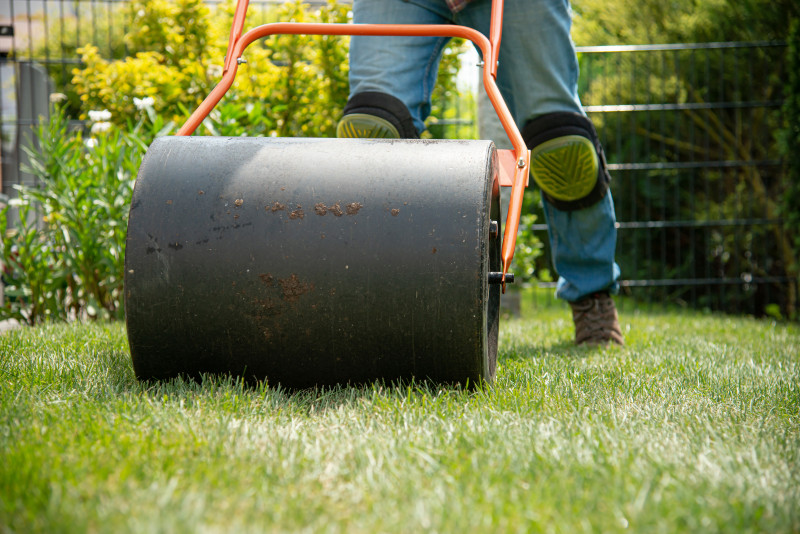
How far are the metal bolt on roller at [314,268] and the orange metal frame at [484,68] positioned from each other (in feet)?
0.52

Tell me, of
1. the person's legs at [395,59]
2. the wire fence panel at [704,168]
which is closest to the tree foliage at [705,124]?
the wire fence panel at [704,168]

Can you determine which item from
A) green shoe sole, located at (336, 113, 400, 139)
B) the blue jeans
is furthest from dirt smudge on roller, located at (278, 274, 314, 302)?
the blue jeans

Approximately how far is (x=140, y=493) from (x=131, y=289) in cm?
64

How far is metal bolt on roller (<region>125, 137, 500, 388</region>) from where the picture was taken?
1.50 meters

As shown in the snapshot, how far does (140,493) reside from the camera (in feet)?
3.22

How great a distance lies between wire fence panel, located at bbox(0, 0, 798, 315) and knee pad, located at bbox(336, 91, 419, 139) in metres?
2.52

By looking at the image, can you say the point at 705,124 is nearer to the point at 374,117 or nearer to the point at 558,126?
the point at 558,126

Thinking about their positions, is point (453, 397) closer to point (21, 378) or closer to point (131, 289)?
point (131, 289)

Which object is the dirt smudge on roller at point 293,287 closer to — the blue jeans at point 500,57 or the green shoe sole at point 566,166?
the blue jeans at point 500,57

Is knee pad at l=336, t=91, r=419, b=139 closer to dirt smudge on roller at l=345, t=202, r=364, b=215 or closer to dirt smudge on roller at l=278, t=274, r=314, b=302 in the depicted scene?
dirt smudge on roller at l=345, t=202, r=364, b=215

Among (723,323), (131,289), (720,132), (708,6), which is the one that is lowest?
(723,323)

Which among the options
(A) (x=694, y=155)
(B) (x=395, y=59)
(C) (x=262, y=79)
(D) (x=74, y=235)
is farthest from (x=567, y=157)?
(A) (x=694, y=155)

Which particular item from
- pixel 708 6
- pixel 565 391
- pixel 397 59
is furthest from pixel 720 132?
pixel 565 391

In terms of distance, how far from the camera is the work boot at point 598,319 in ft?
8.40
